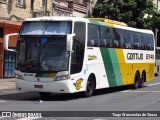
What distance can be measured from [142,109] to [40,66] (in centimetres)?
466

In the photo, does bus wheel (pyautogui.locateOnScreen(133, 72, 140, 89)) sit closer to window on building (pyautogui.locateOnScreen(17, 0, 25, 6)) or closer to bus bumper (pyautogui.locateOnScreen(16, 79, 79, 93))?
bus bumper (pyautogui.locateOnScreen(16, 79, 79, 93))

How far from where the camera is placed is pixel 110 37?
2041 cm

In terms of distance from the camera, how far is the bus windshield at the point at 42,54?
16906 millimetres

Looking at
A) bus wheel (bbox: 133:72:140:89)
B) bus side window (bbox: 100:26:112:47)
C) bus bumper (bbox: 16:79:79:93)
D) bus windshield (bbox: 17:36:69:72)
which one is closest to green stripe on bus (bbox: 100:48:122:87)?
bus side window (bbox: 100:26:112:47)

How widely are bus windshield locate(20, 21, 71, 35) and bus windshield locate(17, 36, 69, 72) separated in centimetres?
23

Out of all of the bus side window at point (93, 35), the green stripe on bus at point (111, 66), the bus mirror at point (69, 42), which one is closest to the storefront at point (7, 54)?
the green stripe on bus at point (111, 66)

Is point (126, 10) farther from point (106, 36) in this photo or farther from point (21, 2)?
point (106, 36)

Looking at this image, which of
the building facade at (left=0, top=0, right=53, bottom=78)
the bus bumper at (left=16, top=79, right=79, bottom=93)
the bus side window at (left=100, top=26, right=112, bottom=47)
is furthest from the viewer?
the building facade at (left=0, top=0, right=53, bottom=78)

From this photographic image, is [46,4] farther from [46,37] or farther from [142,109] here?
[142,109]

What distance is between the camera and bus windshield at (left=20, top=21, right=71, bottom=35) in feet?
56.5

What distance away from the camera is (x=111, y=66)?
20.7m

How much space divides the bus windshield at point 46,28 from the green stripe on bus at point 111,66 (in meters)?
2.78

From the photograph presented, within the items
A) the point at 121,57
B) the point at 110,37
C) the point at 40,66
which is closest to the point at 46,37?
the point at 40,66

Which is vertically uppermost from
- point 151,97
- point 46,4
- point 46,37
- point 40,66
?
point 46,4
